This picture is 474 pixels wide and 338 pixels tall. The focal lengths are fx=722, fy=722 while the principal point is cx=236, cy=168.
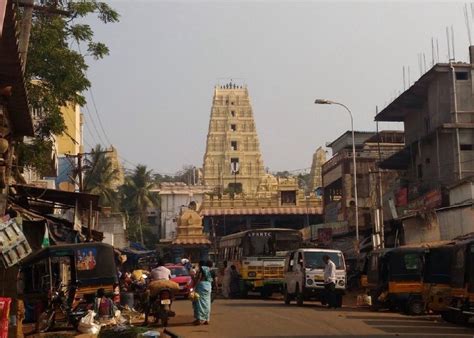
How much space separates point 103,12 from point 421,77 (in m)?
21.7

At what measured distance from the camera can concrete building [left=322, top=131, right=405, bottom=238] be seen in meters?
48.6

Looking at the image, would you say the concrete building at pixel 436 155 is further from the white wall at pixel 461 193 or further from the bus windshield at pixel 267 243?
the bus windshield at pixel 267 243

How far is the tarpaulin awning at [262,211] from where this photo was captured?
66000 mm

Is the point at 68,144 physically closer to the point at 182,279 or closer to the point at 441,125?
the point at 182,279

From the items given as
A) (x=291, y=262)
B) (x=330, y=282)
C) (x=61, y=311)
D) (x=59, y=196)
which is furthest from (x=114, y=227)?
(x=61, y=311)

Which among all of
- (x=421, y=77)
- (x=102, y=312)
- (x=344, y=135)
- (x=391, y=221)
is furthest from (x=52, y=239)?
(x=344, y=135)

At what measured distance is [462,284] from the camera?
15305 mm

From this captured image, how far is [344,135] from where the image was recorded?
57.9 meters

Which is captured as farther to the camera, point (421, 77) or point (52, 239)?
point (421, 77)

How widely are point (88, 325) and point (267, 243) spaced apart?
16.5m

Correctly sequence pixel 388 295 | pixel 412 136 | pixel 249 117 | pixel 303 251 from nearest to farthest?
pixel 388 295, pixel 303 251, pixel 412 136, pixel 249 117

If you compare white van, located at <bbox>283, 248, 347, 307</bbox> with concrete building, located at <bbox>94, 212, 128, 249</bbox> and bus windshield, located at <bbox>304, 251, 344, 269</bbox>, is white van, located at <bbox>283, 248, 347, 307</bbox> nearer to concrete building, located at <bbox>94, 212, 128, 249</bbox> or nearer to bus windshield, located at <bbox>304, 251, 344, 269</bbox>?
bus windshield, located at <bbox>304, 251, 344, 269</bbox>

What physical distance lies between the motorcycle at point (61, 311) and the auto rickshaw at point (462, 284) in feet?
25.8

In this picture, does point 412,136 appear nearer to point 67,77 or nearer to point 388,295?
point 388,295
